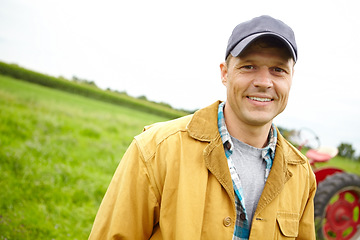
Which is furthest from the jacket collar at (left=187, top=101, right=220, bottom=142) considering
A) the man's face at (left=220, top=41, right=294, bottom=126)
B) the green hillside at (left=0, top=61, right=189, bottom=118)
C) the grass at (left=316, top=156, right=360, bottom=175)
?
the green hillside at (left=0, top=61, right=189, bottom=118)

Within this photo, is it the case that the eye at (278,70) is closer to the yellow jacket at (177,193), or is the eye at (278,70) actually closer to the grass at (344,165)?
the yellow jacket at (177,193)

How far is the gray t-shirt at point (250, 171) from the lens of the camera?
157cm

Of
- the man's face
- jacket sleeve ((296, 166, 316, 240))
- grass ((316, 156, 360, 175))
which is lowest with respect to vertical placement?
grass ((316, 156, 360, 175))

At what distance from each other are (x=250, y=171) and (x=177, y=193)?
1.60 ft

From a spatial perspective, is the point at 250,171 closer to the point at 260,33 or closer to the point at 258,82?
the point at 258,82

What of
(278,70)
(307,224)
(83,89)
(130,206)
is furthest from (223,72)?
(83,89)

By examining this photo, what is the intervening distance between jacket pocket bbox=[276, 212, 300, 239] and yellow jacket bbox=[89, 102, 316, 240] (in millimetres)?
32

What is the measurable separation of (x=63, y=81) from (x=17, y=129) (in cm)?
3054

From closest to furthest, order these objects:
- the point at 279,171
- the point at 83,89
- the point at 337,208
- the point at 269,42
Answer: the point at 269,42
the point at 279,171
the point at 337,208
the point at 83,89

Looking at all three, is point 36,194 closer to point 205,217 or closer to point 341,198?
point 205,217

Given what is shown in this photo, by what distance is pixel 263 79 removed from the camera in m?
1.56

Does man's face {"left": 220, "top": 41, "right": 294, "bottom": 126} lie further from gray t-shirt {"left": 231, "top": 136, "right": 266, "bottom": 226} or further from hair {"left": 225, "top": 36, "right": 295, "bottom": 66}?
gray t-shirt {"left": 231, "top": 136, "right": 266, "bottom": 226}

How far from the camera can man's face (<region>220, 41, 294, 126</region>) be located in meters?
1.56

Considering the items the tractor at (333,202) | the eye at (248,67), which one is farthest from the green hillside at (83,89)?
the eye at (248,67)
